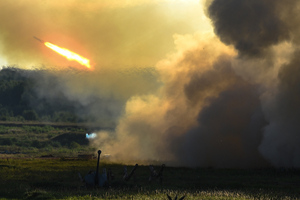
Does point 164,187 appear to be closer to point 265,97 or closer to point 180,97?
point 265,97

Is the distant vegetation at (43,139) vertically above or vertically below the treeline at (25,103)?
below

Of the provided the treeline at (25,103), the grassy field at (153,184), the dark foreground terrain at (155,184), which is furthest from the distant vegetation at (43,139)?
the dark foreground terrain at (155,184)

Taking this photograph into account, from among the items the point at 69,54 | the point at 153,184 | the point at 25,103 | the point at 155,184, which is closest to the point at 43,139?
the point at 25,103

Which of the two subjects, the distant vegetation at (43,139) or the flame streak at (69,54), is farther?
the distant vegetation at (43,139)

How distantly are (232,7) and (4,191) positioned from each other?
141 feet

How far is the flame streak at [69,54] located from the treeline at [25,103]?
8372 centimetres

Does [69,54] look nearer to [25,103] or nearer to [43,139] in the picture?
[43,139]

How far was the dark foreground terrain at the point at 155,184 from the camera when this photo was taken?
138ft

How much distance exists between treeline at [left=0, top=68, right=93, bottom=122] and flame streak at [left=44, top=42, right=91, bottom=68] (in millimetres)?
83723

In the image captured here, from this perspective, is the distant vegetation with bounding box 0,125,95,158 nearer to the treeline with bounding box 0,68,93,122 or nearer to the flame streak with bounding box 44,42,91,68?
the treeline with bounding box 0,68,93,122

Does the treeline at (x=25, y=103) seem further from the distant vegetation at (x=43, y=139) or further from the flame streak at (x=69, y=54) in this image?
the flame streak at (x=69, y=54)

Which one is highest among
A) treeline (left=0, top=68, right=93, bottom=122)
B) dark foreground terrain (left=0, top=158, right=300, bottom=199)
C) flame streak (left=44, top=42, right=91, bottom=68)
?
treeline (left=0, top=68, right=93, bottom=122)

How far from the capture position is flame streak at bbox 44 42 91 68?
84.4 meters

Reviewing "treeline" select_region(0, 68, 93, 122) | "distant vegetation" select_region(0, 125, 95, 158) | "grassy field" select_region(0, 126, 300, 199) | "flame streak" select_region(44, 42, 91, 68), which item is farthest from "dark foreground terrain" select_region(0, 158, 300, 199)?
"treeline" select_region(0, 68, 93, 122)
